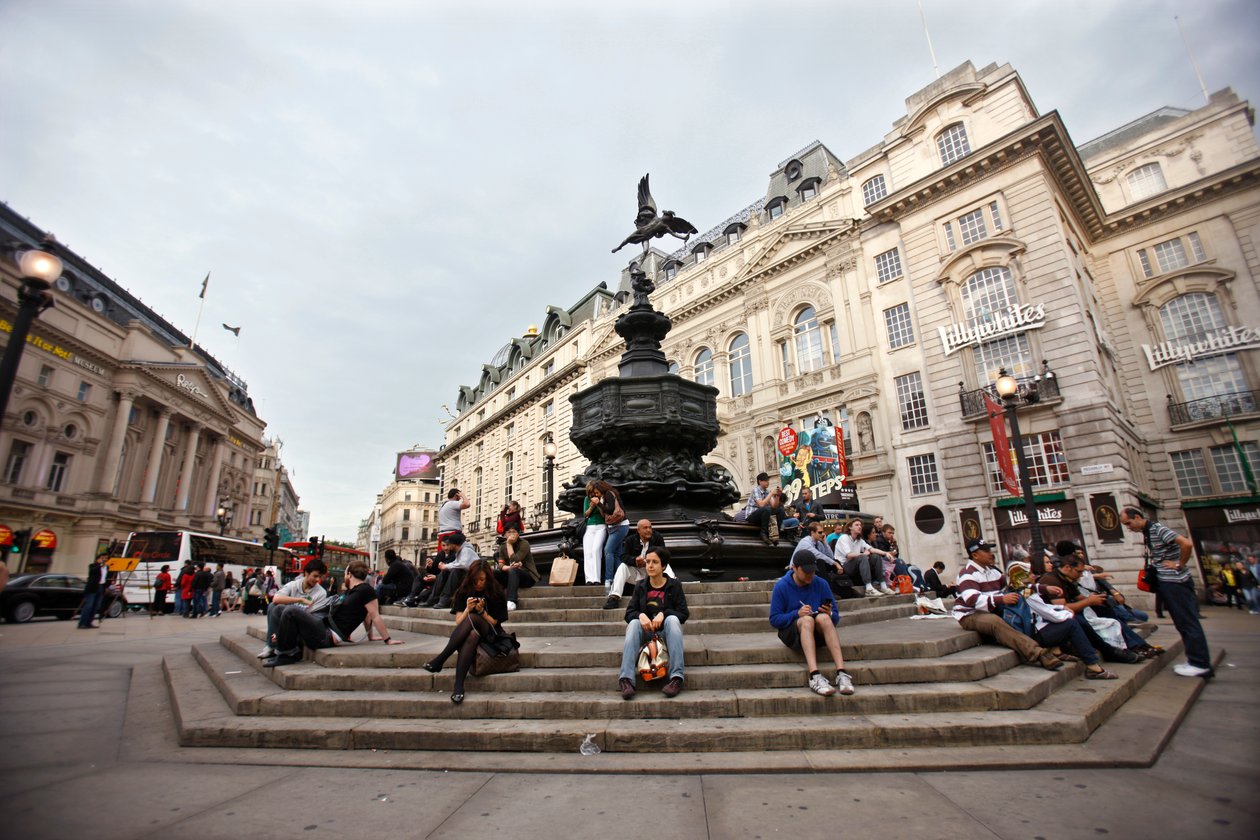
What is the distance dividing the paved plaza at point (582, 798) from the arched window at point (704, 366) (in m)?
28.2

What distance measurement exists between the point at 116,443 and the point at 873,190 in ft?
167

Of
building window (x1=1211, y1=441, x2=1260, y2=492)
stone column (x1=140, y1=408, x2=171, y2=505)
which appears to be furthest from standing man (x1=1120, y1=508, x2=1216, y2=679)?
stone column (x1=140, y1=408, x2=171, y2=505)

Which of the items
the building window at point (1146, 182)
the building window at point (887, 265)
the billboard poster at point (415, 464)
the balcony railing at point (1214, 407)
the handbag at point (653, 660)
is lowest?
the handbag at point (653, 660)

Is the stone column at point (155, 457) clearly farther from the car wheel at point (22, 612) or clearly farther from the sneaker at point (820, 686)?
the sneaker at point (820, 686)

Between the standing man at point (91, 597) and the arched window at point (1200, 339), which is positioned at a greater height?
the arched window at point (1200, 339)

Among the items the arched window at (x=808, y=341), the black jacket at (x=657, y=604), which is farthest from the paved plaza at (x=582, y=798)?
the arched window at (x=808, y=341)

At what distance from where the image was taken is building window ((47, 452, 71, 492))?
1373 inches

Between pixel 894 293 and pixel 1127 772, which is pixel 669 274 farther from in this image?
pixel 1127 772

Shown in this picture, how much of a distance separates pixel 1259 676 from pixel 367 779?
29.0 feet

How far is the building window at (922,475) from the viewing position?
21953 millimetres

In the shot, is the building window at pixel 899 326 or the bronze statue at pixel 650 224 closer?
the bronze statue at pixel 650 224

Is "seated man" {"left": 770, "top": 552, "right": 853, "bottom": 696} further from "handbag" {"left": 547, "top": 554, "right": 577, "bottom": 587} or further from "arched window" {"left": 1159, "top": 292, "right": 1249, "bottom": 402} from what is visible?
"arched window" {"left": 1159, "top": 292, "right": 1249, "bottom": 402}

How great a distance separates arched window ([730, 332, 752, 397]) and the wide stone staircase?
80.7 ft

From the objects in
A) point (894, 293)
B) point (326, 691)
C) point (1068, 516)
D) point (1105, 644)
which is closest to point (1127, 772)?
point (1105, 644)
